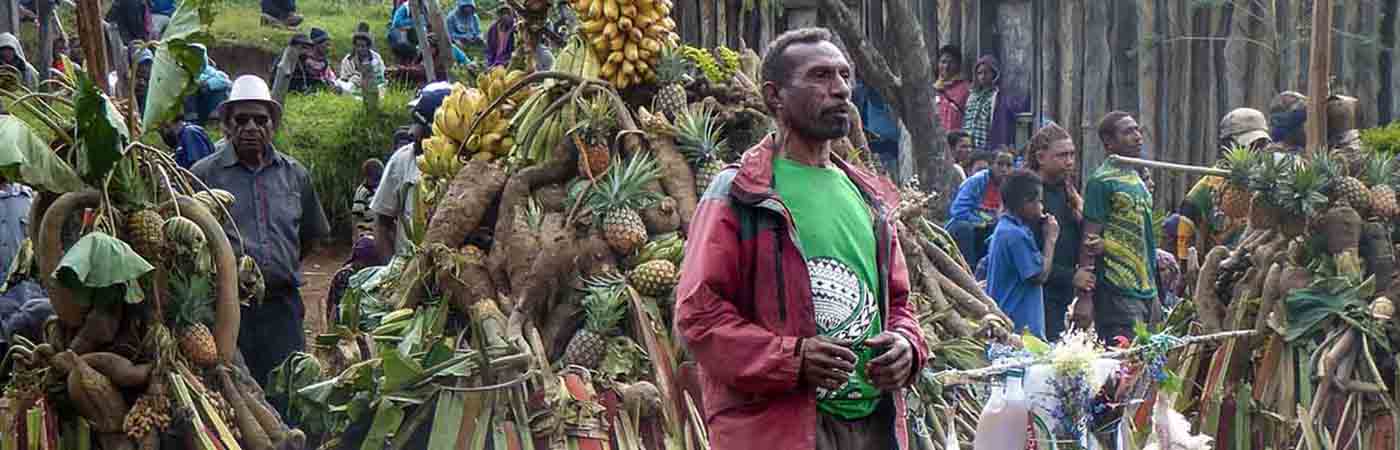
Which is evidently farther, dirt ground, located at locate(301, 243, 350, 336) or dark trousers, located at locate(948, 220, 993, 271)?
dirt ground, located at locate(301, 243, 350, 336)

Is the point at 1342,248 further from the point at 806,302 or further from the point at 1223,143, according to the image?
the point at 806,302

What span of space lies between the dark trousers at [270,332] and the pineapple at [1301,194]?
3.93 meters

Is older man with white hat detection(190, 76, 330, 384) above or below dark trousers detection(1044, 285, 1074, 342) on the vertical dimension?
above

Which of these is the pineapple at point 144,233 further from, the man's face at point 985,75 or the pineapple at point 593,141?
the man's face at point 985,75

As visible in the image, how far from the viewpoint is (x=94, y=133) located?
6066mm

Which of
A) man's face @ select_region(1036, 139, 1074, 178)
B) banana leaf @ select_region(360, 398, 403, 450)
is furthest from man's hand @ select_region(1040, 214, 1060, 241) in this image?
banana leaf @ select_region(360, 398, 403, 450)

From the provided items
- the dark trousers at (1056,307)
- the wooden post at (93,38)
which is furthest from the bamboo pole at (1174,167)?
the wooden post at (93,38)

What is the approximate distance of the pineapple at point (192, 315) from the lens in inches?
250

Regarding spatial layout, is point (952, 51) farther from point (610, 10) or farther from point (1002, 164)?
point (610, 10)

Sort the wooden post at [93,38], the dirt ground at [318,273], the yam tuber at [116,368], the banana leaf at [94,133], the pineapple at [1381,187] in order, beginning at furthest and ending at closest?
the dirt ground at [318,273] < the pineapple at [1381,187] < the wooden post at [93,38] < the yam tuber at [116,368] < the banana leaf at [94,133]

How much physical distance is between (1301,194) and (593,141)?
2559 mm

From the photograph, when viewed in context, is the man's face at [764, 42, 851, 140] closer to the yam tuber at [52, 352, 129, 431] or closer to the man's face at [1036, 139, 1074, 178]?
the yam tuber at [52, 352, 129, 431]

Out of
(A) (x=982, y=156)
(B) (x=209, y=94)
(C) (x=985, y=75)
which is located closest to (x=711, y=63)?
(A) (x=982, y=156)

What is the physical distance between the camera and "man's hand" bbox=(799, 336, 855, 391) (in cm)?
399
